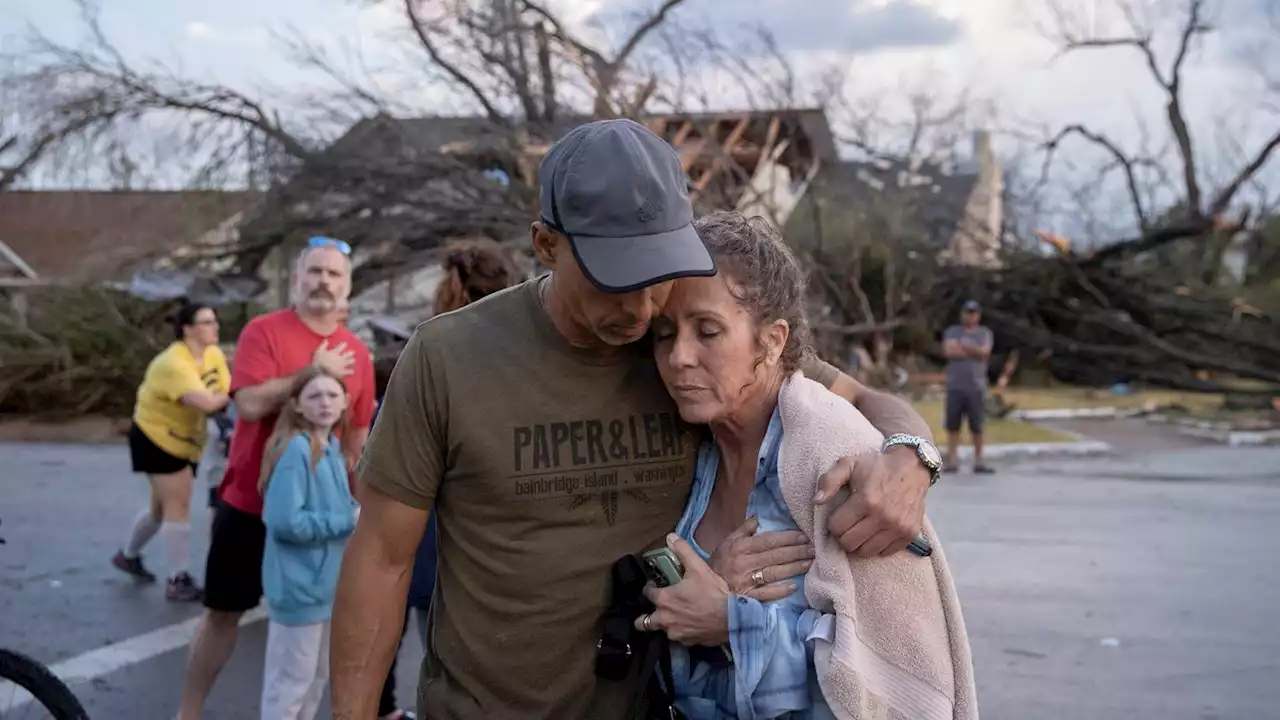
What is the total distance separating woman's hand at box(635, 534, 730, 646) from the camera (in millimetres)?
1925

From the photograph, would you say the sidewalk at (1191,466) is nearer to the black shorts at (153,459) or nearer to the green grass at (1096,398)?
the green grass at (1096,398)

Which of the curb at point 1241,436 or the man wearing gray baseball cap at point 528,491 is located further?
the curb at point 1241,436

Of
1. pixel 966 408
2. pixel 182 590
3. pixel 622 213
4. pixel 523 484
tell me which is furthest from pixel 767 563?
pixel 966 408

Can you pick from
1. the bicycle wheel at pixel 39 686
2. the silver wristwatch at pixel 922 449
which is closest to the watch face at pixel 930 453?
the silver wristwatch at pixel 922 449

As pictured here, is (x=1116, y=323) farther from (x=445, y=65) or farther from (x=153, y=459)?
(x=153, y=459)

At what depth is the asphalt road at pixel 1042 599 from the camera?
5164mm

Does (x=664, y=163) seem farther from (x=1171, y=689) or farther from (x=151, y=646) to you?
(x=151, y=646)

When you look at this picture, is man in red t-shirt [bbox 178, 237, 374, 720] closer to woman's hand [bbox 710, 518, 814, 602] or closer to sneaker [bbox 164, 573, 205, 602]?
sneaker [bbox 164, 573, 205, 602]

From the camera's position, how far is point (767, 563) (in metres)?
1.94

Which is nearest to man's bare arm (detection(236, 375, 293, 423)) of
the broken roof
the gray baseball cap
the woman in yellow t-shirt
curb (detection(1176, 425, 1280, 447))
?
the woman in yellow t-shirt

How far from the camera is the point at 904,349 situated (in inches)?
837

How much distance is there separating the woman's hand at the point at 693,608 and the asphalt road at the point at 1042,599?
3471 millimetres

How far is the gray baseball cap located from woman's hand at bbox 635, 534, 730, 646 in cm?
53

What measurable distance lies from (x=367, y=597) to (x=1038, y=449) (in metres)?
12.8
